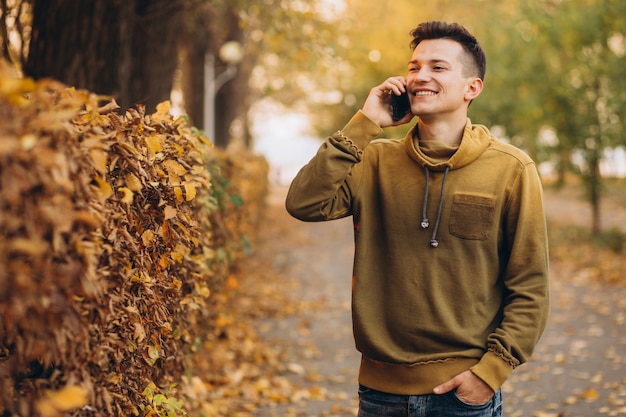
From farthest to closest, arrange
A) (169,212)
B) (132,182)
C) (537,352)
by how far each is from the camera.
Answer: (537,352), (169,212), (132,182)

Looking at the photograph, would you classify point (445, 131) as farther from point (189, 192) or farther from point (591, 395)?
point (591, 395)

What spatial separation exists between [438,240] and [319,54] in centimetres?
602

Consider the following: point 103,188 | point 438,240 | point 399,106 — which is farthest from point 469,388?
point 103,188

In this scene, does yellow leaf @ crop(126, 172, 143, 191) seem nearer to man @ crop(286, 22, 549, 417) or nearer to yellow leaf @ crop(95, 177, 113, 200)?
yellow leaf @ crop(95, 177, 113, 200)

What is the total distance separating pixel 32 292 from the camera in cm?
170

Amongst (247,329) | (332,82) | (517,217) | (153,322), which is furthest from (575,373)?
(332,82)

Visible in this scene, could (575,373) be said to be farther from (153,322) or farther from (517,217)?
(153,322)

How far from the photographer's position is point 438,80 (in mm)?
2984

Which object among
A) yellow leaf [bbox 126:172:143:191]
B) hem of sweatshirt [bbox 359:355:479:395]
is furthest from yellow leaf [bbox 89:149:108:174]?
hem of sweatshirt [bbox 359:355:479:395]

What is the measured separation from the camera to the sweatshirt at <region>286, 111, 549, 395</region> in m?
2.79

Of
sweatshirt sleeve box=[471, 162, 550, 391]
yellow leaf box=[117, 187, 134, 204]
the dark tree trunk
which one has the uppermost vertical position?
the dark tree trunk

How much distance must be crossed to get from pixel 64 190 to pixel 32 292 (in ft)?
0.87

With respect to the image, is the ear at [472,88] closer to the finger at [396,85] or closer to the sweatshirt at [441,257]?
the sweatshirt at [441,257]

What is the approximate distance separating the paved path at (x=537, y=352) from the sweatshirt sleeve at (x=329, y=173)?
131 inches
